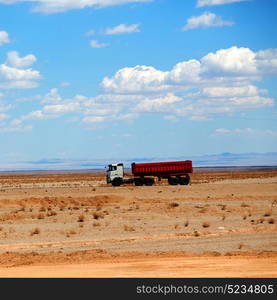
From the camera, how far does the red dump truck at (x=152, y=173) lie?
8162 centimetres

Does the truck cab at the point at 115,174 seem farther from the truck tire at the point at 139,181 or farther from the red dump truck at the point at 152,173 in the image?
the truck tire at the point at 139,181

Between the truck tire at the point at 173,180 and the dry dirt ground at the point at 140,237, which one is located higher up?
the truck tire at the point at 173,180

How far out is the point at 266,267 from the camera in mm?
22719

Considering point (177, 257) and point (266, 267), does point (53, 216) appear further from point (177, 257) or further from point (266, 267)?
point (266, 267)

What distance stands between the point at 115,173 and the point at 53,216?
36.9 metres

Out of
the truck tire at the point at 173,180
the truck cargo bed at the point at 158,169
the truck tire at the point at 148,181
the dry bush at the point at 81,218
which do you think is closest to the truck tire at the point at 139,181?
the truck tire at the point at 148,181

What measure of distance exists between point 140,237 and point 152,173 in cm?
4739

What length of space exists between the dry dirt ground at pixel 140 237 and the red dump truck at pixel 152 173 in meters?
18.9

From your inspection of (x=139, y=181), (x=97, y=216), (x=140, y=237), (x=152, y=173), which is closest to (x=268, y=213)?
(x=97, y=216)

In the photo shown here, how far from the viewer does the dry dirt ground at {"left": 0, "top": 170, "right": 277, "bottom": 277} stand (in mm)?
23219

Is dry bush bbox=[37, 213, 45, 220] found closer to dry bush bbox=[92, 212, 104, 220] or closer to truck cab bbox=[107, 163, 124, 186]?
dry bush bbox=[92, 212, 104, 220]
